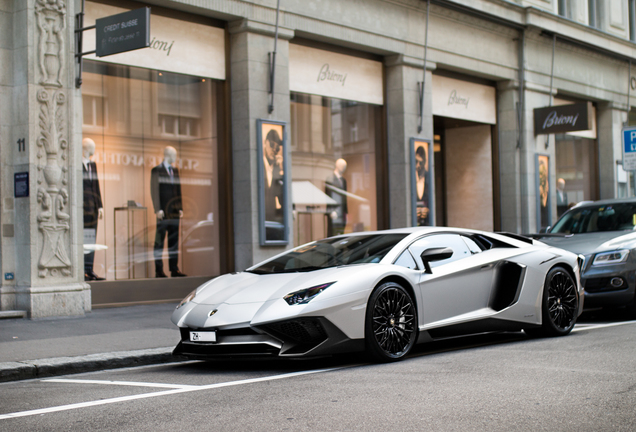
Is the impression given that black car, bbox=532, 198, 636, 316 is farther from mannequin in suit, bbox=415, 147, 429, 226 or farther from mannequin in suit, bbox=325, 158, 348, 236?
mannequin in suit, bbox=415, 147, 429, 226

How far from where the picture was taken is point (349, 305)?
650cm

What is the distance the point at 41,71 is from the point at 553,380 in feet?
28.7

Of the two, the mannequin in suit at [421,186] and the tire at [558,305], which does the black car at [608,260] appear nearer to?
the tire at [558,305]

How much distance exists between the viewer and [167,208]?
13.8 metres

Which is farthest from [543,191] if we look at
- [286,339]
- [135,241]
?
[286,339]

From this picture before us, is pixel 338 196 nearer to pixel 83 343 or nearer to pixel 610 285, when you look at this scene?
pixel 610 285

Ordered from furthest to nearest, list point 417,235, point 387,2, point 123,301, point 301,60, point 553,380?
point 387,2
point 301,60
point 123,301
point 417,235
point 553,380

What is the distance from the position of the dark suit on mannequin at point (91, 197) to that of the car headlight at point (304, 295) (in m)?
6.89

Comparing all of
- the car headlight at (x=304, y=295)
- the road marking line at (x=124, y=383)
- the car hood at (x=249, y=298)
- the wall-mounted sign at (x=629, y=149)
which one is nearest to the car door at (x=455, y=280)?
the car hood at (x=249, y=298)

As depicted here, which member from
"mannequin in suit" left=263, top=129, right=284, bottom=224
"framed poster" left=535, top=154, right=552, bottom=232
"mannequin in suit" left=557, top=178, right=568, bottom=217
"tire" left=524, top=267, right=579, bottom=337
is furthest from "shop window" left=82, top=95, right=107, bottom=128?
"mannequin in suit" left=557, top=178, right=568, bottom=217

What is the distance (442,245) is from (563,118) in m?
13.8

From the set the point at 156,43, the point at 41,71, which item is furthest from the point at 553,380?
the point at 156,43

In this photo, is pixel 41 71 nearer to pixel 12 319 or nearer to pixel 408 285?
pixel 12 319

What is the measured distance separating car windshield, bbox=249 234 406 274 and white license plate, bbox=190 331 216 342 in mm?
1126
